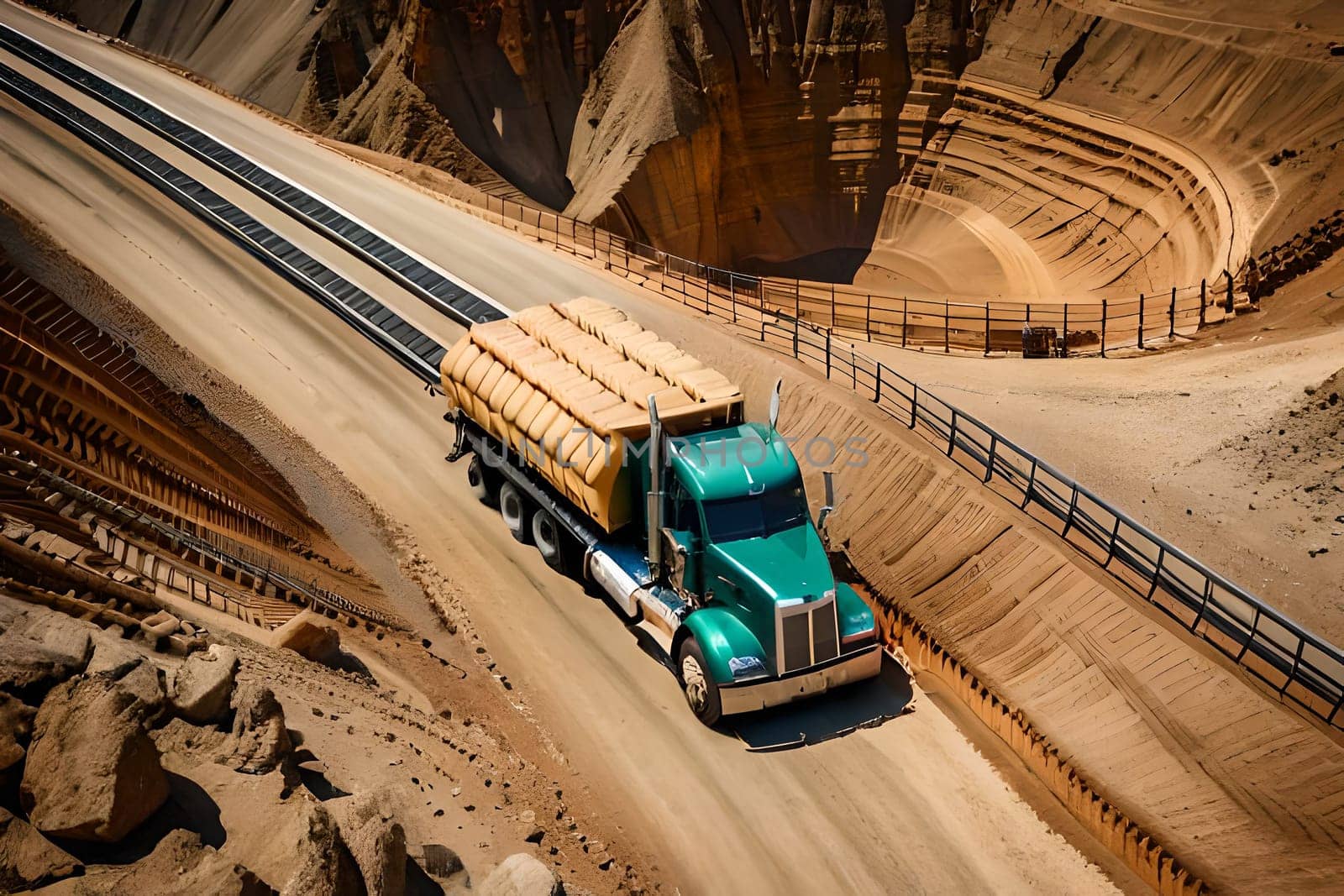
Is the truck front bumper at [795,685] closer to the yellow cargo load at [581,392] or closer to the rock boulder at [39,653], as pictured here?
the yellow cargo load at [581,392]

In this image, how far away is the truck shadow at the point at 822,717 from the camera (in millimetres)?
13539

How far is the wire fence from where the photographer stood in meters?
24.2

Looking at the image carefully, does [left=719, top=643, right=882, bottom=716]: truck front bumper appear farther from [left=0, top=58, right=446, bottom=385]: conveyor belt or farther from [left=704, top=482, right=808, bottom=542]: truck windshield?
[left=0, top=58, right=446, bottom=385]: conveyor belt

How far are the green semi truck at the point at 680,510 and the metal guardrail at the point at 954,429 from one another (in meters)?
3.51

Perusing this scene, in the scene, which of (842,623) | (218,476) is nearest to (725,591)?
(842,623)

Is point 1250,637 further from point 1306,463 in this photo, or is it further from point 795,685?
point 795,685

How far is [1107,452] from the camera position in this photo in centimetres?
1694

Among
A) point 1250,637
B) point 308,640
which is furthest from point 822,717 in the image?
point 308,640

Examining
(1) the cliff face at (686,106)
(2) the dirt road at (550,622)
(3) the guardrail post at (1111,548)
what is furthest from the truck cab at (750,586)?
(1) the cliff face at (686,106)

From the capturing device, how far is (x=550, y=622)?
15.9m

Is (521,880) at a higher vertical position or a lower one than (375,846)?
lower

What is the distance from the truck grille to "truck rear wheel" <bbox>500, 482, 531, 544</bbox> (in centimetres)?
592

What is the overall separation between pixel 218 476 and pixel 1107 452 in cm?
1407

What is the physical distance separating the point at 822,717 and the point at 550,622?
4378 millimetres
